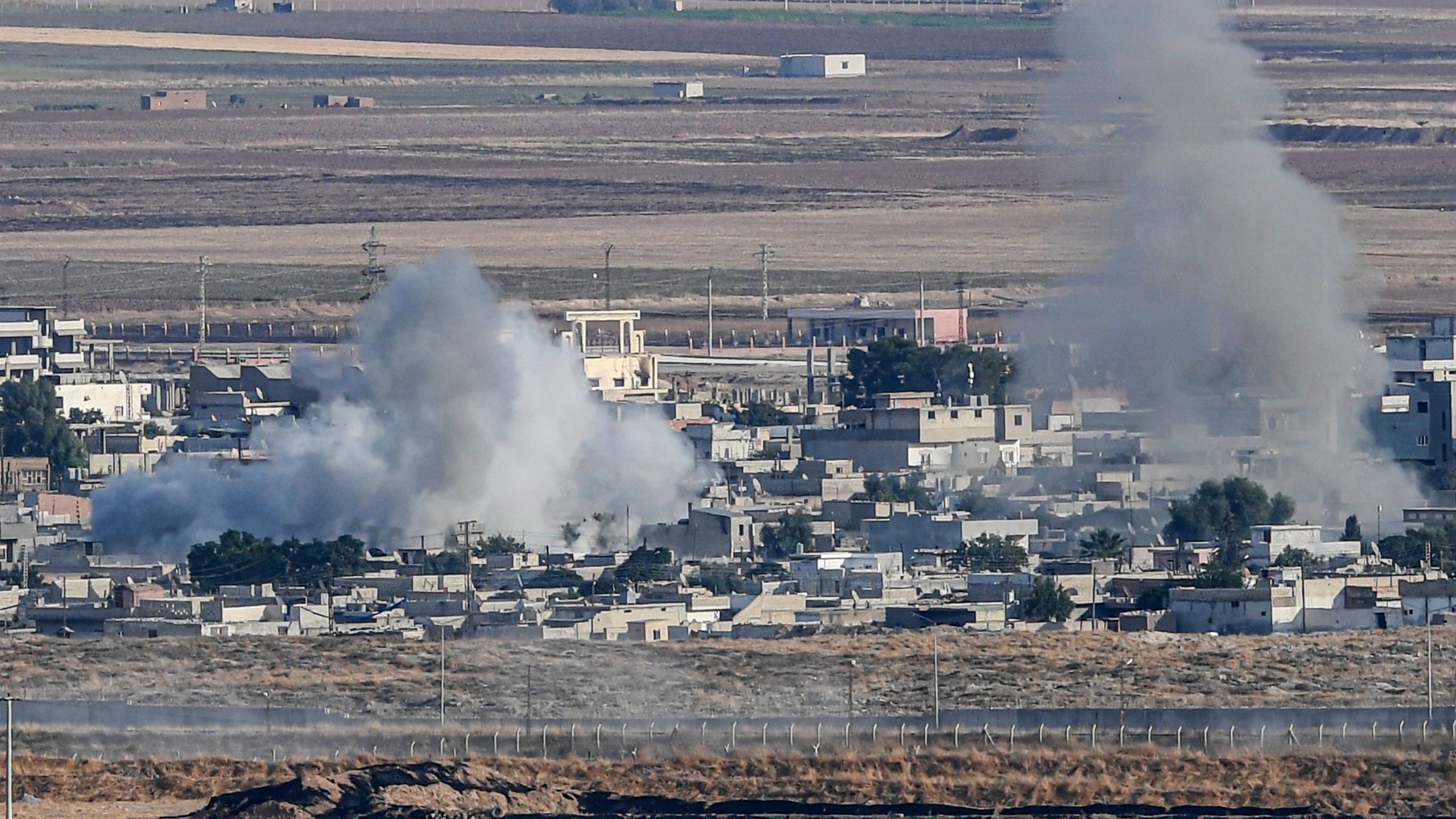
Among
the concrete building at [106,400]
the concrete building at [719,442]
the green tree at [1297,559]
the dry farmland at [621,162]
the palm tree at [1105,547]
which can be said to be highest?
the dry farmland at [621,162]

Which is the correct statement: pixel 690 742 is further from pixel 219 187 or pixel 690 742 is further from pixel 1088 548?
pixel 219 187

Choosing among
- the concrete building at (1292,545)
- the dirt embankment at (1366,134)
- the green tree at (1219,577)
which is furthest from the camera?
the dirt embankment at (1366,134)

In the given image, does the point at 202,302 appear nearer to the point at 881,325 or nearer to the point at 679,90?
the point at 881,325

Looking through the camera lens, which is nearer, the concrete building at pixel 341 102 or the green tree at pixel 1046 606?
the green tree at pixel 1046 606

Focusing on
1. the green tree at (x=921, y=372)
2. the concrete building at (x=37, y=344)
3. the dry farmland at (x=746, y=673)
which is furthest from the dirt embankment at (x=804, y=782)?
the concrete building at (x=37, y=344)

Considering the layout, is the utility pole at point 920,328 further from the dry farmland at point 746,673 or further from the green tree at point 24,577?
the dry farmland at point 746,673

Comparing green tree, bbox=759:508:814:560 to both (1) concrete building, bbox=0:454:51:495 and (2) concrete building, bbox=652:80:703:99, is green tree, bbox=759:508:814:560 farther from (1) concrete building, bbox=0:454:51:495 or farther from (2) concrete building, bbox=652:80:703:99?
(2) concrete building, bbox=652:80:703:99

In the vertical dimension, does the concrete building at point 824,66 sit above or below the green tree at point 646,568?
above
